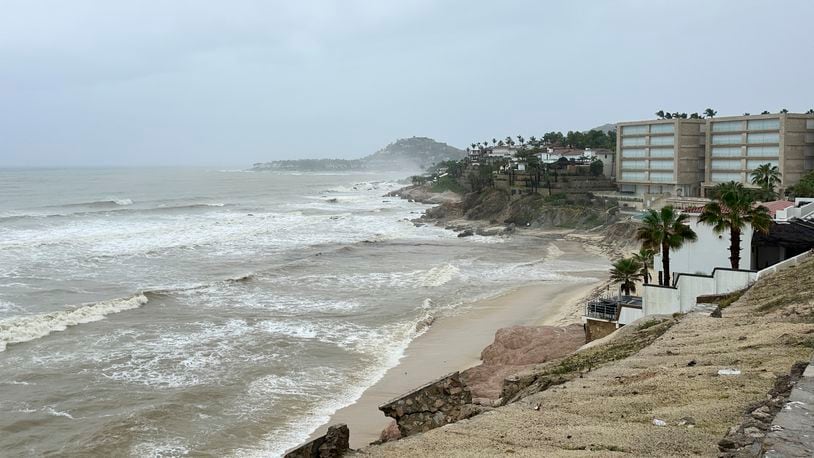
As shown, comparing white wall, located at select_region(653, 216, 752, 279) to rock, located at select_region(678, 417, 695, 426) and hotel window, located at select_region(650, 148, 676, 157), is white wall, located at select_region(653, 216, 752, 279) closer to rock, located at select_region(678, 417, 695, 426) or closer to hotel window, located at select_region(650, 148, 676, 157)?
rock, located at select_region(678, 417, 695, 426)

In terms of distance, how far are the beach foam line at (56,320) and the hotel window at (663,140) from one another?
61.1m

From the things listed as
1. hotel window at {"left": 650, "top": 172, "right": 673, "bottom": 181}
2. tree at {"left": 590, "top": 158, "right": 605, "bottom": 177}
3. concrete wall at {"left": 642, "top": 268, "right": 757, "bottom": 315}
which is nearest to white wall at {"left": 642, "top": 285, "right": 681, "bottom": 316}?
concrete wall at {"left": 642, "top": 268, "right": 757, "bottom": 315}

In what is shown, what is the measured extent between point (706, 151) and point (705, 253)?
53813mm

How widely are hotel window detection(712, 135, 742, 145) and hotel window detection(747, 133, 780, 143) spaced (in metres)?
1.24

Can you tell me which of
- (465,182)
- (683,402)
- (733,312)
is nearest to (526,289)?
(733,312)

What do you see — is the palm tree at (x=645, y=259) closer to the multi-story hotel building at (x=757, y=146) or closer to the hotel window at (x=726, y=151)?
the multi-story hotel building at (x=757, y=146)

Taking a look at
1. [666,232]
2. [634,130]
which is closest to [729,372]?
[666,232]

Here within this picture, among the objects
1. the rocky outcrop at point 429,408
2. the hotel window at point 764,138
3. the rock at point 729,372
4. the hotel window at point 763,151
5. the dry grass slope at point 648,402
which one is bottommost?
the rocky outcrop at point 429,408

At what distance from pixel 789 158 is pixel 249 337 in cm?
6054

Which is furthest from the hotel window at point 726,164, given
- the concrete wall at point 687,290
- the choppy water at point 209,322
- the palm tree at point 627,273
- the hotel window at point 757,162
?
the concrete wall at point 687,290

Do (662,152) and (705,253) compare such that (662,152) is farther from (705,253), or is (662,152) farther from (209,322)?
(209,322)

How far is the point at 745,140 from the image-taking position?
72625 mm

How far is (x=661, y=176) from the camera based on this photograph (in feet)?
260

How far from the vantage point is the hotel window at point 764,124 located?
70.2 meters
